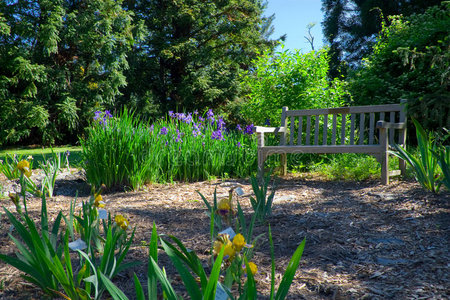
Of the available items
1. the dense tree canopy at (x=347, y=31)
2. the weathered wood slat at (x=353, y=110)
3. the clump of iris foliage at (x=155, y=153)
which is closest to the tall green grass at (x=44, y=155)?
the clump of iris foliage at (x=155, y=153)

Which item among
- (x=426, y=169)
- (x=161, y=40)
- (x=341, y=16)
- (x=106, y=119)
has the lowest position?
(x=426, y=169)

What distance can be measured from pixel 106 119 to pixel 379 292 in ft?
11.7

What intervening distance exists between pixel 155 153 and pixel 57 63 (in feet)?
41.3

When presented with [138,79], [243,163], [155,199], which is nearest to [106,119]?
[155,199]

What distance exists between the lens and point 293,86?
6.32 meters

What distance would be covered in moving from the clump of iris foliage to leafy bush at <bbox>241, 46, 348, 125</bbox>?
4.34ft

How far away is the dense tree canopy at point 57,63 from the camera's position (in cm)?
1270

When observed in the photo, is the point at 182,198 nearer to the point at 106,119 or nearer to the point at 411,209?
the point at 106,119

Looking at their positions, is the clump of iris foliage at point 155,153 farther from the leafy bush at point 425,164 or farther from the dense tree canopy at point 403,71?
the dense tree canopy at point 403,71

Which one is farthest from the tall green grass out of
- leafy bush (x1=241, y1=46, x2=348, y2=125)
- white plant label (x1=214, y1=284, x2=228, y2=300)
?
white plant label (x1=214, y1=284, x2=228, y2=300)

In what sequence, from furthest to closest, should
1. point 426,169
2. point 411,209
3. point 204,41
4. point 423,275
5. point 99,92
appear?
point 204,41 < point 99,92 < point 426,169 < point 411,209 < point 423,275

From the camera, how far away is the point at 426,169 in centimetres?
295

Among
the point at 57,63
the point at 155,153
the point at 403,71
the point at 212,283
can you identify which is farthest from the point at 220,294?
the point at 57,63

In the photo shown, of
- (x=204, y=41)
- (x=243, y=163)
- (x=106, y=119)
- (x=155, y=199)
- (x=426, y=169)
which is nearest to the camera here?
(x=426, y=169)
